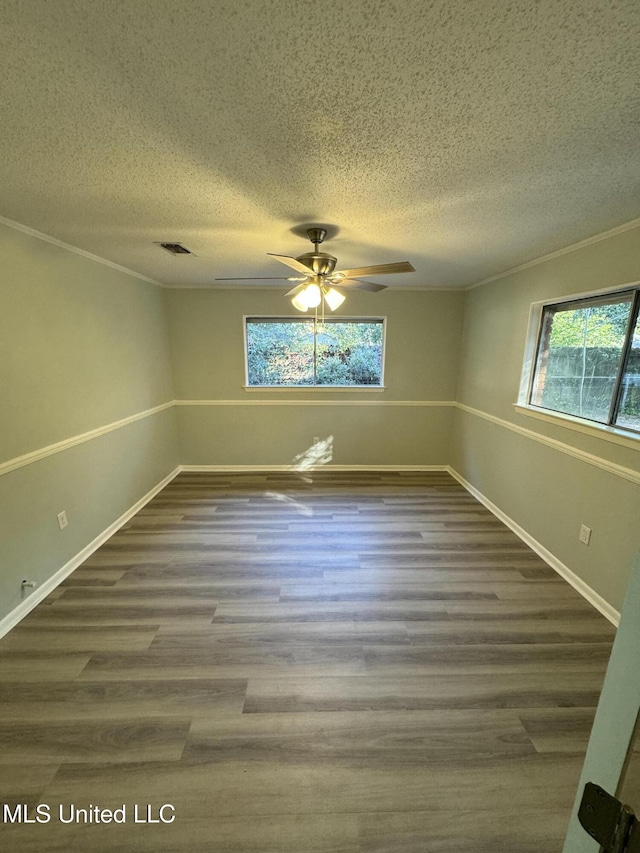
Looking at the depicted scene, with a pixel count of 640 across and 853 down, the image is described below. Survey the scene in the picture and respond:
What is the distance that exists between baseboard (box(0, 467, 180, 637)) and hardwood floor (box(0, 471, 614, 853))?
0.19ft

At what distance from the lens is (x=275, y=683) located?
1.62 meters

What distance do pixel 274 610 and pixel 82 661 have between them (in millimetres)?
1024

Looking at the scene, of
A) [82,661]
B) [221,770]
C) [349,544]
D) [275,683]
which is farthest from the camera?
[349,544]

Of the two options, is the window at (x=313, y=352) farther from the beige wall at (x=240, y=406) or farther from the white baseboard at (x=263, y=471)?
the white baseboard at (x=263, y=471)

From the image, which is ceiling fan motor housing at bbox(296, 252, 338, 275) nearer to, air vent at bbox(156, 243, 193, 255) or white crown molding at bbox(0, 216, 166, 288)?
air vent at bbox(156, 243, 193, 255)

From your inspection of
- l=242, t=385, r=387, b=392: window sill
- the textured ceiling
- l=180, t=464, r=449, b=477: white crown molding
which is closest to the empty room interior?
the textured ceiling

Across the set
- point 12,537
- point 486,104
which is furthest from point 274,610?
point 486,104

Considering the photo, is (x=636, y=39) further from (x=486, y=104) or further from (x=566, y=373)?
(x=566, y=373)

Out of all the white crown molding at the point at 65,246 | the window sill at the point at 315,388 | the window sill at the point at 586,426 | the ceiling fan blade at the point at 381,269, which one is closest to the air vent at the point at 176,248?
the white crown molding at the point at 65,246

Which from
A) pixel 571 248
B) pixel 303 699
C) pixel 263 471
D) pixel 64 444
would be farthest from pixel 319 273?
pixel 263 471

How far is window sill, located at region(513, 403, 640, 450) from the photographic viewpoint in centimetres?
196

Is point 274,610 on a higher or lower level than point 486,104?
lower

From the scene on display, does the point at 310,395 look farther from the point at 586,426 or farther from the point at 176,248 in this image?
the point at 586,426

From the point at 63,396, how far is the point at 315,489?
2.53 m
